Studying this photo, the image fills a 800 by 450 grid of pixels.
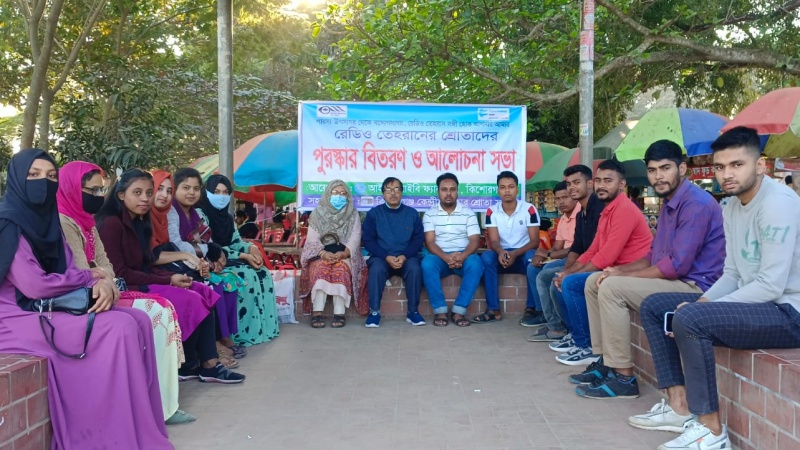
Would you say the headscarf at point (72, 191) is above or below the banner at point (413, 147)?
below

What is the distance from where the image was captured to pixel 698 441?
10.4 feet

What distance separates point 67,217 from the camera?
369 centimetres

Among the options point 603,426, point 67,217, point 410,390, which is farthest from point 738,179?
point 67,217

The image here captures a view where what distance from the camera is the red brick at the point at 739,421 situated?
318cm

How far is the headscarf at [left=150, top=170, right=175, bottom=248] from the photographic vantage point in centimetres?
480

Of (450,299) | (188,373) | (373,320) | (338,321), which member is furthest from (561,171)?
(188,373)

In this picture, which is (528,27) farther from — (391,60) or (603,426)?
(603,426)

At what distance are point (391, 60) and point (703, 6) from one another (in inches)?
174

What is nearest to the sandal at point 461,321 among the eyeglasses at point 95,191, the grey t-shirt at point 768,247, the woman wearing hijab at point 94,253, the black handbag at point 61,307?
the woman wearing hijab at point 94,253

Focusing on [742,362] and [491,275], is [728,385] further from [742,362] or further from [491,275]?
[491,275]

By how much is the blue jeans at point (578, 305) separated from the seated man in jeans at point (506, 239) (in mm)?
1589

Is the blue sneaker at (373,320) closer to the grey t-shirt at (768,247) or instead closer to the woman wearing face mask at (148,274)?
the woman wearing face mask at (148,274)

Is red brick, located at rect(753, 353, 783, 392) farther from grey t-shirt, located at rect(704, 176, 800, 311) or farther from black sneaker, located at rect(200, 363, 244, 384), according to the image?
black sneaker, located at rect(200, 363, 244, 384)

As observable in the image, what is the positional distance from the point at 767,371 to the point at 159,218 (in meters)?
4.07
